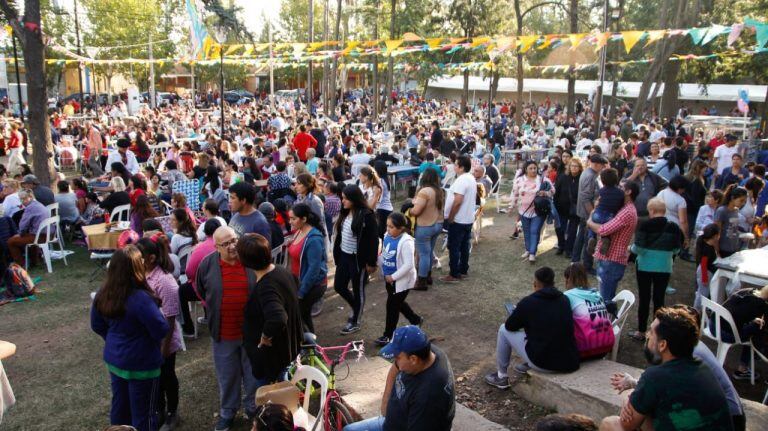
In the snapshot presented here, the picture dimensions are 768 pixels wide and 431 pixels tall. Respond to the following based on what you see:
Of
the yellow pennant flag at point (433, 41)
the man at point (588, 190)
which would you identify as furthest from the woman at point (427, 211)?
the yellow pennant flag at point (433, 41)

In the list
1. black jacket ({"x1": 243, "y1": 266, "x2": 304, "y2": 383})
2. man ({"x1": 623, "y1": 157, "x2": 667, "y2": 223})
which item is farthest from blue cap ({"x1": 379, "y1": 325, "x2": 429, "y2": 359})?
man ({"x1": 623, "y1": 157, "x2": 667, "y2": 223})

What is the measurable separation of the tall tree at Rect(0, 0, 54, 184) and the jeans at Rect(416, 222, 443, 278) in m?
8.45

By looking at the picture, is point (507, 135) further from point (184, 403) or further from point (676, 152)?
point (184, 403)

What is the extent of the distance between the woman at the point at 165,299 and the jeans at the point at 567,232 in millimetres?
6104

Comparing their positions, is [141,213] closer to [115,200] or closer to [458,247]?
[115,200]

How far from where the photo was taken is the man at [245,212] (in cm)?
570

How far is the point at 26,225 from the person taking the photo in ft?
28.2

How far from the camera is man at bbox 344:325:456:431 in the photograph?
309 cm

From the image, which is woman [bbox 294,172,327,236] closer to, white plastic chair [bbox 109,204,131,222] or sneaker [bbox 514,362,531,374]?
sneaker [bbox 514,362,531,374]

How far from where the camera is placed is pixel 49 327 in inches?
268

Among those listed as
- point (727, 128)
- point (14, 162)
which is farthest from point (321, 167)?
point (727, 128)

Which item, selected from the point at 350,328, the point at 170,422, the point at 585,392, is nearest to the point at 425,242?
the point at 350,328

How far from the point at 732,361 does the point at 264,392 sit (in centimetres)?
465

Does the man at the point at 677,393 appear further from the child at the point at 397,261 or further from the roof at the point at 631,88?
the roof at the point at 631,88
